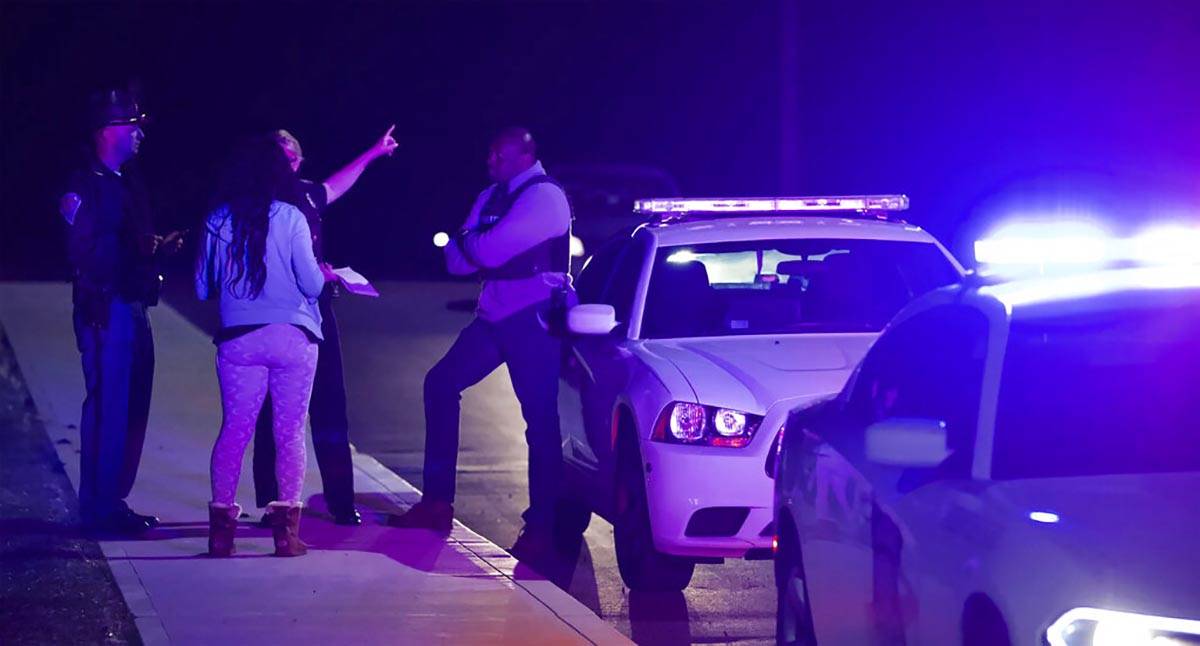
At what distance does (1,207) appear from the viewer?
40969mm

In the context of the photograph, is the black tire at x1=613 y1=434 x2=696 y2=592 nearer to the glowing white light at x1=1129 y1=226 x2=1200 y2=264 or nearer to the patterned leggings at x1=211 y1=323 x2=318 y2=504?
the patterned leggings at x1=211 y1=323 x2=318 y2=504

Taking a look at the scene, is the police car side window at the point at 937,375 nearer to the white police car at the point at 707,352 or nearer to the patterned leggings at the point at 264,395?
the white police car at the point at 707,352

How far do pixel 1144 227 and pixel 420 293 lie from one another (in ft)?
34.3

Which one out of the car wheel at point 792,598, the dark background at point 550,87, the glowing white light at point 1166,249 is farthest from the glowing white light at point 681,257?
the dark background at point 550,87

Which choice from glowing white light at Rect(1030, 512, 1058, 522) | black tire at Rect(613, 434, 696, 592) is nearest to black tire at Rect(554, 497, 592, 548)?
black tire at Rect(613, 434, 696, 592)

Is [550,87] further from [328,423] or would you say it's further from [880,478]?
[880,478]

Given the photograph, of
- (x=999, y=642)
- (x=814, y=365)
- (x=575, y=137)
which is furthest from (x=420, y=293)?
(x=999, y=642)

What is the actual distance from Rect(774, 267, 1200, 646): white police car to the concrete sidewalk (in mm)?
1797

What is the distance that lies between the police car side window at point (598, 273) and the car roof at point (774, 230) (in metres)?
0.35

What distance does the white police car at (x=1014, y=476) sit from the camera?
4.27 m

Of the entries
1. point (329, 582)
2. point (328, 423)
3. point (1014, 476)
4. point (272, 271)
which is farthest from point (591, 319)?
point (1014, 476)

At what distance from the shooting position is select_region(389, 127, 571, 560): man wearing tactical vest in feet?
31.6

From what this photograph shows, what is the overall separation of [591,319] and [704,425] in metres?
1.00

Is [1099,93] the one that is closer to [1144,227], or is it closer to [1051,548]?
[1144,227]
